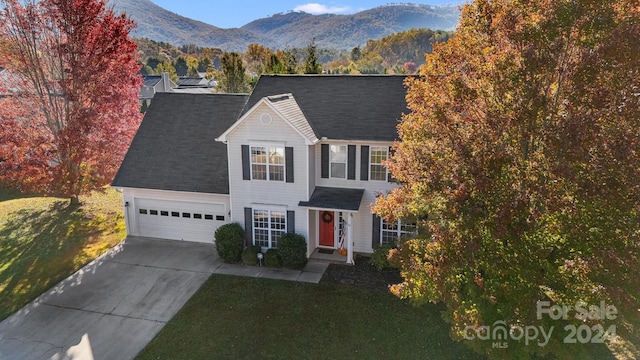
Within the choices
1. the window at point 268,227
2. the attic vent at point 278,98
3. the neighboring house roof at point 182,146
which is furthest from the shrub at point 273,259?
the attic vent at point 278,98

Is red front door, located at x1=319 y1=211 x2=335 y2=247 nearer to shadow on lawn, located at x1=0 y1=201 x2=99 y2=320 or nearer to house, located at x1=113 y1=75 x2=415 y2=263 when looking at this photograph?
house, located at x1=113 y1=75 x2=415 y2=263

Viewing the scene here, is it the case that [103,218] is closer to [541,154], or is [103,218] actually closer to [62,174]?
[62,174]

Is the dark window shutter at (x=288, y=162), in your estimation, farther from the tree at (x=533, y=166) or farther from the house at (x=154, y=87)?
the house at (x=154, y=87)

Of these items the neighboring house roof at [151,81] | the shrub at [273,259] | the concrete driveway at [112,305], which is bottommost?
the concrete driveway at [112,305]

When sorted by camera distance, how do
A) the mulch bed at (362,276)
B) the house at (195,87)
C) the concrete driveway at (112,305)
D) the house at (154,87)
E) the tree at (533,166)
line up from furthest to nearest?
1. the house at (154,87)
2. the house at (195,87)
3. the mulch bed at (362,276)
4. the concrete driveway at (112,305)
5. the tree at (533,166)

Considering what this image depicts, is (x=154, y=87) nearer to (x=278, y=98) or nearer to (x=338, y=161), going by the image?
(x=278, y=98)

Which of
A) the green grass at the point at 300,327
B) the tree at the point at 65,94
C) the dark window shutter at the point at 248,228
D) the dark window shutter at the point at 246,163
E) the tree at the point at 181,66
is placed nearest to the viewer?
the green grass at the point at 300,327

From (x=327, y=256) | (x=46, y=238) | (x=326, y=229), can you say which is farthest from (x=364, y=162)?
(x=46, y=238)
